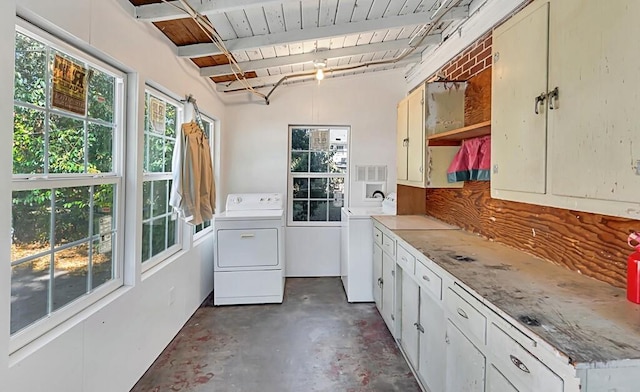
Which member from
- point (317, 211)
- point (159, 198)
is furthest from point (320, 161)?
point (159, 198)

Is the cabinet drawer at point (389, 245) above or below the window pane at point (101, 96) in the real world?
below

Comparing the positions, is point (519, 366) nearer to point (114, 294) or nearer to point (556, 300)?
point (556, 300)

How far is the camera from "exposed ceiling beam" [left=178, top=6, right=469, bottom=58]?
2.91 metres

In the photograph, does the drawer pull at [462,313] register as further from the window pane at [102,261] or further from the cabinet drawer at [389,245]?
the window pane at [102,261]

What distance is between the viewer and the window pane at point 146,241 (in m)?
2.56

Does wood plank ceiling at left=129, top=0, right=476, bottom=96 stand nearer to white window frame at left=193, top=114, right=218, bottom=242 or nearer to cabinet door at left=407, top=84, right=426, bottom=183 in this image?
cabinet door at left=407, top=84, right=426, bottom=183

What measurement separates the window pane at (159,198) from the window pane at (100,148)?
0.67 meters

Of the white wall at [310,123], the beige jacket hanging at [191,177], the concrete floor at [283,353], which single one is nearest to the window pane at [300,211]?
the white wall at [310,123]

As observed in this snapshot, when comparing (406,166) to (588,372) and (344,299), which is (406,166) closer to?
(344,299)

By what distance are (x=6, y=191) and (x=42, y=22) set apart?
72 cm

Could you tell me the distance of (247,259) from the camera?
3740 mm

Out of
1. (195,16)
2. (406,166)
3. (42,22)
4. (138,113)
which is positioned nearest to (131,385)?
(138,113)

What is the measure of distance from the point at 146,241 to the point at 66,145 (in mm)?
1045

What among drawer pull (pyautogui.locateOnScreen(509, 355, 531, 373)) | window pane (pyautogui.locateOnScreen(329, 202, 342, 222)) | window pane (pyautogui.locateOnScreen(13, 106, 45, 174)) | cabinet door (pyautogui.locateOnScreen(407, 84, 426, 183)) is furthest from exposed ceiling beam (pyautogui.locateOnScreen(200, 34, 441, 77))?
drawer pull (pyautogui.locateOnScreen(509, 355, 531, 373))
